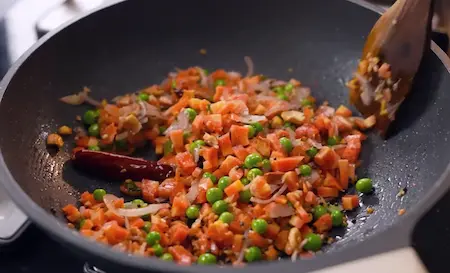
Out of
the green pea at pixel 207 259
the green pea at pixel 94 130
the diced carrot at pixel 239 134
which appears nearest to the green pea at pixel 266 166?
the diced carrot at pixel 239 134

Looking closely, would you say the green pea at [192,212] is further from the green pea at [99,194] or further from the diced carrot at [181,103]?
the diced carrot at [181,103]

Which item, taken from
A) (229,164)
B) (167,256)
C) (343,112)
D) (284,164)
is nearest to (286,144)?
(284,164)

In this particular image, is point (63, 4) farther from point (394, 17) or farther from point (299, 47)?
point (394, 17)

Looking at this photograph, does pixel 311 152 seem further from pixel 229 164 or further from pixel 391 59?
pixel 391 59

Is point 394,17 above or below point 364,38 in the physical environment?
above

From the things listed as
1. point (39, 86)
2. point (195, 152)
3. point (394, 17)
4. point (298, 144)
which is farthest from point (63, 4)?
point (394, 17)

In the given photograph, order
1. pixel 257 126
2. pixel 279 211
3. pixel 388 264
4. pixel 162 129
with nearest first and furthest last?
pixel 388 264 → pixel 279 211 → pixel 257 126 → pixel 162 129
